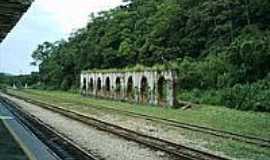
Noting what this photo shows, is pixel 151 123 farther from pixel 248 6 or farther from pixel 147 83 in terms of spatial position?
pixel 248 6

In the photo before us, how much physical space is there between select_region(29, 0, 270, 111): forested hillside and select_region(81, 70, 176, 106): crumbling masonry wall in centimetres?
223

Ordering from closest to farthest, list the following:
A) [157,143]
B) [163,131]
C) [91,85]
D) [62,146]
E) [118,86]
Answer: [62,146], [157,143], [163,131], [118,86], [91,85]

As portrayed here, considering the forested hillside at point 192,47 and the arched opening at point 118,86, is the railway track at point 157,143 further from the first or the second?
the arched opening at point 118,86

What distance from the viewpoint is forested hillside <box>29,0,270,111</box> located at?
153 feet

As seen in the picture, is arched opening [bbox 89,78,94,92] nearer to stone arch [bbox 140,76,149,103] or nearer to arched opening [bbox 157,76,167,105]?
stone arch [bbox 140,76,149,103]

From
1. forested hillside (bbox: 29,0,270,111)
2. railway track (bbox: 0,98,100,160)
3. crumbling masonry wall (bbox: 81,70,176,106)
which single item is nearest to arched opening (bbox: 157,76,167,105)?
crumbling masonry wall (bbox: 81,70,176,106)

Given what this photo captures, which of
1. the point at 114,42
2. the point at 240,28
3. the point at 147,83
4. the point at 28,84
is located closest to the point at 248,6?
the point at 240,28

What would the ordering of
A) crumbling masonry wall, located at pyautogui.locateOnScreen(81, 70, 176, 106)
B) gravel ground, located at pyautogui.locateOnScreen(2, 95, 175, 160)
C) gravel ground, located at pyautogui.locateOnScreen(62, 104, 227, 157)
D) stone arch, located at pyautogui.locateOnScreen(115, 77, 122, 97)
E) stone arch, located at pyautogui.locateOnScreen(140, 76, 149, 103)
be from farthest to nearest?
stone arch, located at pyautogui.locateOnScreen(115, 77, 122, 97) → stone arch, located at pyautogui.locateOnScreen(140, 76, 149, 103) → crumbling masonry wall, located at pyautogui.locateOnScreen(81, 70, 176, 106) → gravel ground, located at pyautogui.locateOnScreen(62, 104, 227, 157) → gravel ground, located at pyautogui.locateOnScreen(2, 95, 175, 160)

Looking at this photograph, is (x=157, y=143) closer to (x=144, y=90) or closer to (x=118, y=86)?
(x=144, y=90)

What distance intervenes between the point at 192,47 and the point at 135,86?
16794 millimetres

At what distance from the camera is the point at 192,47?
6556cm

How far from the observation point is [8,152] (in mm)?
13602

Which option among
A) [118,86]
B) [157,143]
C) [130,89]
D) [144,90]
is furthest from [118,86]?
[157,143]

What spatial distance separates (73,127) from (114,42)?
61721 millimetres
